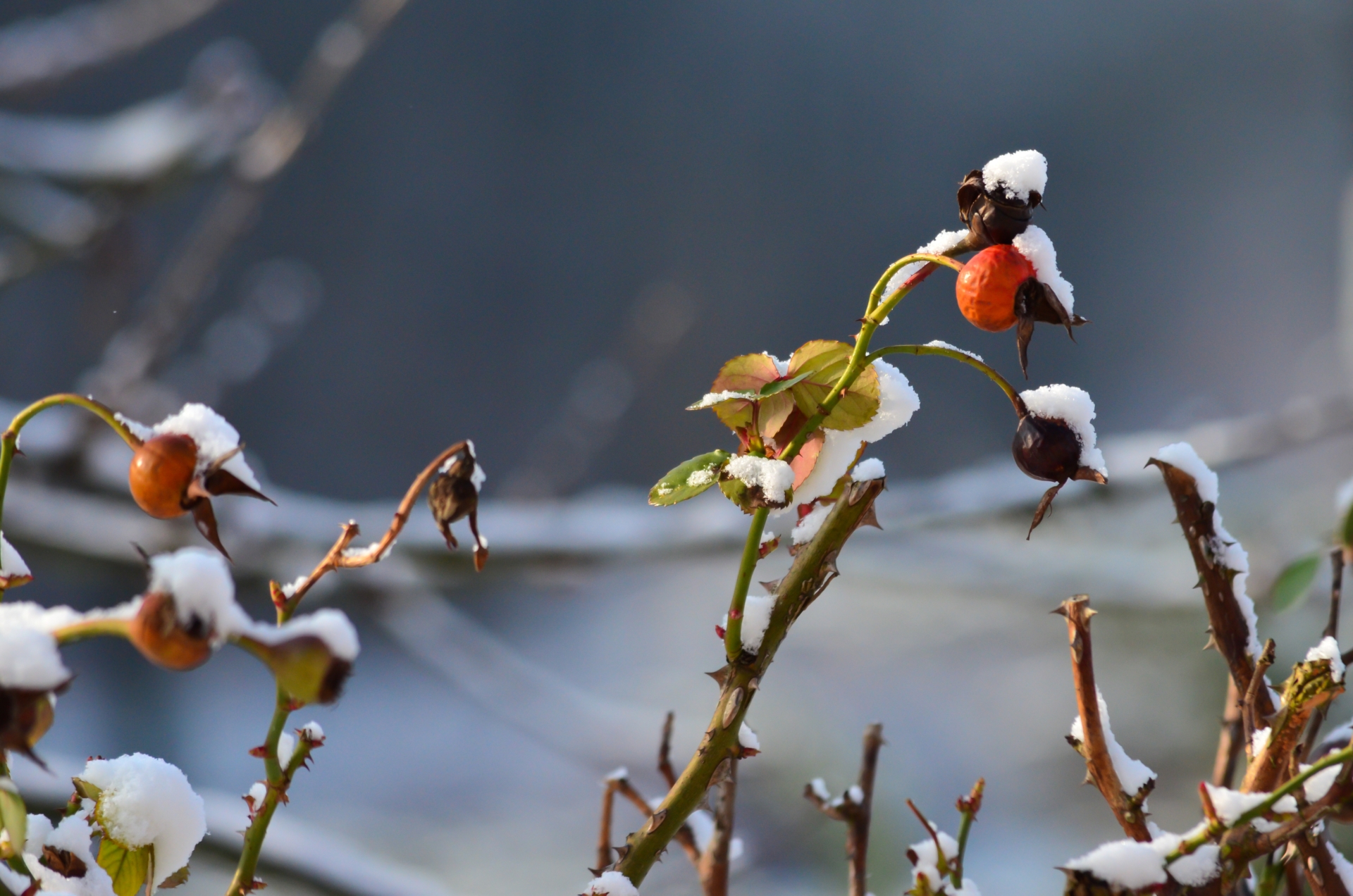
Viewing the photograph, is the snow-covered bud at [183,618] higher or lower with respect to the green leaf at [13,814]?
higher

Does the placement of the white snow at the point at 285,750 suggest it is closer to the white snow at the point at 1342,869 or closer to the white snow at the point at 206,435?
the white snow at the point at 206,435

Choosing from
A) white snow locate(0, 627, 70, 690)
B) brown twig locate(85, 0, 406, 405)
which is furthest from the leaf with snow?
brown twig locate(85, 0, 406, 405)

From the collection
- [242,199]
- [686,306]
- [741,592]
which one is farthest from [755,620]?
[686,306]

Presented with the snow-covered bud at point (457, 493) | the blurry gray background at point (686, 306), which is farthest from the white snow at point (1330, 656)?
the blurry gray background at point (686, 306)

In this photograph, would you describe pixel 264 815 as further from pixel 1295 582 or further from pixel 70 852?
pixel 1295 582

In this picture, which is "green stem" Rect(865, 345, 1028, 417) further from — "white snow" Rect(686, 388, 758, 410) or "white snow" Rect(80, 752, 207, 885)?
"white snow" Rect(80, 752, 207, 885)

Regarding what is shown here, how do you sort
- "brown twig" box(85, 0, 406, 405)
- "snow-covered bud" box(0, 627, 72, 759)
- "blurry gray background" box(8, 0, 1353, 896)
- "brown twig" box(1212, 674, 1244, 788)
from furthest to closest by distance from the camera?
"blurry gray background" box(8, 0, 1353, 896), "brown twig" box(85, 0, 406, 405), "brown twig" box(1212, 674, 1244, 788), "snow-covered bud" box(0, 627, 72, 759)
